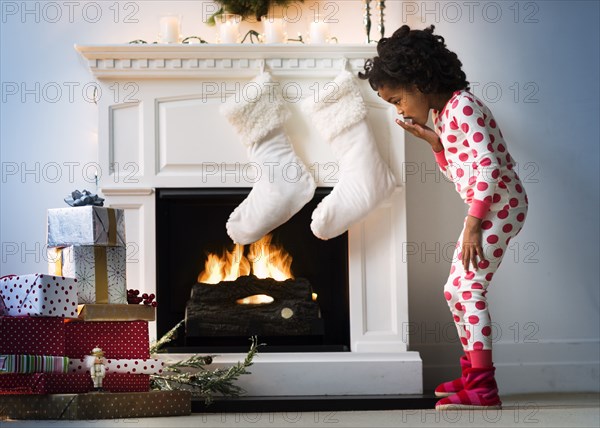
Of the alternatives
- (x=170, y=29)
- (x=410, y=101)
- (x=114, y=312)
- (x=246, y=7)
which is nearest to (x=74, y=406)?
(x=114, y=312)

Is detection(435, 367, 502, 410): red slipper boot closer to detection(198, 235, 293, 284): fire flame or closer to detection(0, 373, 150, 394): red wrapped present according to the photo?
detection(0, 373, 150, 394): red wrapped present

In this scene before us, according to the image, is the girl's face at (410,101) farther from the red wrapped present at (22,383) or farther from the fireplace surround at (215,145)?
the red wrapped present at (22,383)

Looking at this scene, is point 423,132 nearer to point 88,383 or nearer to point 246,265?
point 246,265

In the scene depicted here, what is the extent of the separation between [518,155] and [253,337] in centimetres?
130

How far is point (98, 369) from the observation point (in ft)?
9.84

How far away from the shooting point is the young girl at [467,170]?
3.16 meters

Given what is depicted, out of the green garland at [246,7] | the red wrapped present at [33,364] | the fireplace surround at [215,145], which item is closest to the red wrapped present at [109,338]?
the red wrapped present at [33,364]

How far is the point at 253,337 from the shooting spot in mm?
3904

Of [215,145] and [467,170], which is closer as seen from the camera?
[467,170]

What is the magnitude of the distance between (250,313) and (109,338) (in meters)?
0.88

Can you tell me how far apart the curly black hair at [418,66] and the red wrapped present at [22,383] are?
132cm

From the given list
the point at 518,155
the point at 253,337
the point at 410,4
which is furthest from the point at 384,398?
the point at 410,4

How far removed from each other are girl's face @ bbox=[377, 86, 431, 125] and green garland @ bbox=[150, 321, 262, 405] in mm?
935

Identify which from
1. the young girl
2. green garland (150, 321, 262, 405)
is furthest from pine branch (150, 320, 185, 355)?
the young girl
